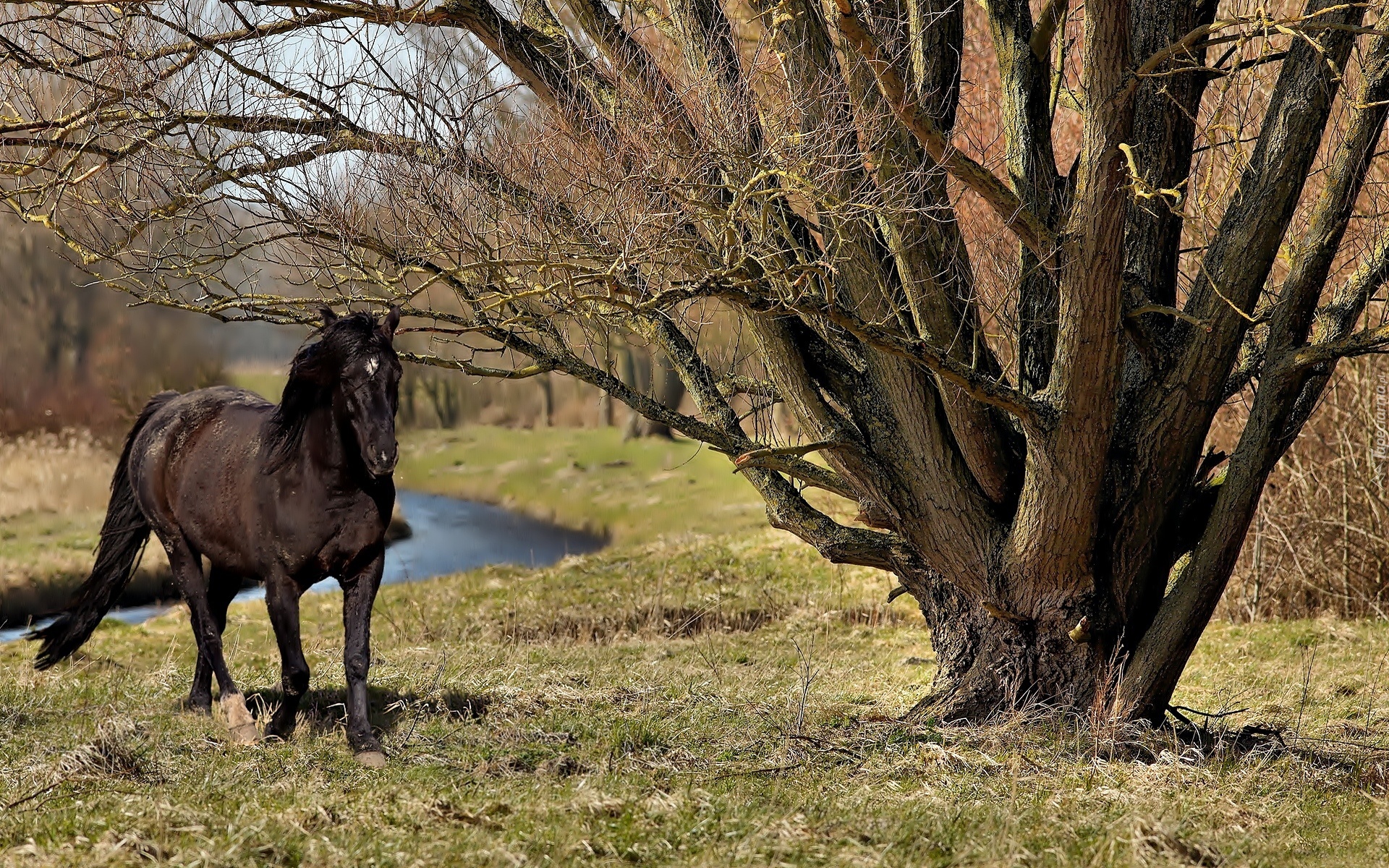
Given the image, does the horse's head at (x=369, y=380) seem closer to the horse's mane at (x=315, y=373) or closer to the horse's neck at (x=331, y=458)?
the horse's mane at (x=315, y=373)

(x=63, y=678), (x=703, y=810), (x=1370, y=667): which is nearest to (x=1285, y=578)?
(x=1370, y=667)

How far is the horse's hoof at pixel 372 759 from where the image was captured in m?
5.48

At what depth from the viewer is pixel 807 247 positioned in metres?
6.57

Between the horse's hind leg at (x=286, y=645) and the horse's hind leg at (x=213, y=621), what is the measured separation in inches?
36.0

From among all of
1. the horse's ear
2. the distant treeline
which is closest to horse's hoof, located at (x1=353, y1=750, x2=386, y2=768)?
the horse's ear

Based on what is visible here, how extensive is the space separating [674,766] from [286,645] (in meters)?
2.13

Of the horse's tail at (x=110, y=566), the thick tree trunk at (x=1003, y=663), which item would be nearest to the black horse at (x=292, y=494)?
the horse's tail at (x=110, y=566)

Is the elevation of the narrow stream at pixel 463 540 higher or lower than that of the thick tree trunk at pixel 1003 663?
lower

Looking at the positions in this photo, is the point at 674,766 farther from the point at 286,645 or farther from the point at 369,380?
the point at 369,380

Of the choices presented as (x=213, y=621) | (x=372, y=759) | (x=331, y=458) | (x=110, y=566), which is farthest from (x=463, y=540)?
(x=372, y=759)

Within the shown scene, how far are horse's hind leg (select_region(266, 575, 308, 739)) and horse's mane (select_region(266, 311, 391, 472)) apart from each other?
60 centimetres

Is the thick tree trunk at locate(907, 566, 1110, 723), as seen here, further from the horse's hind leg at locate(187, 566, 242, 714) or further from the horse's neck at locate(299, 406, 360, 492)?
the horse's hind leg at locate(187, 566, 242, 714)

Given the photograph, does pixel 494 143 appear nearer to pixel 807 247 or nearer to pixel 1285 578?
pixel 807 247

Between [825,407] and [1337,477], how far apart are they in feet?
22.9
